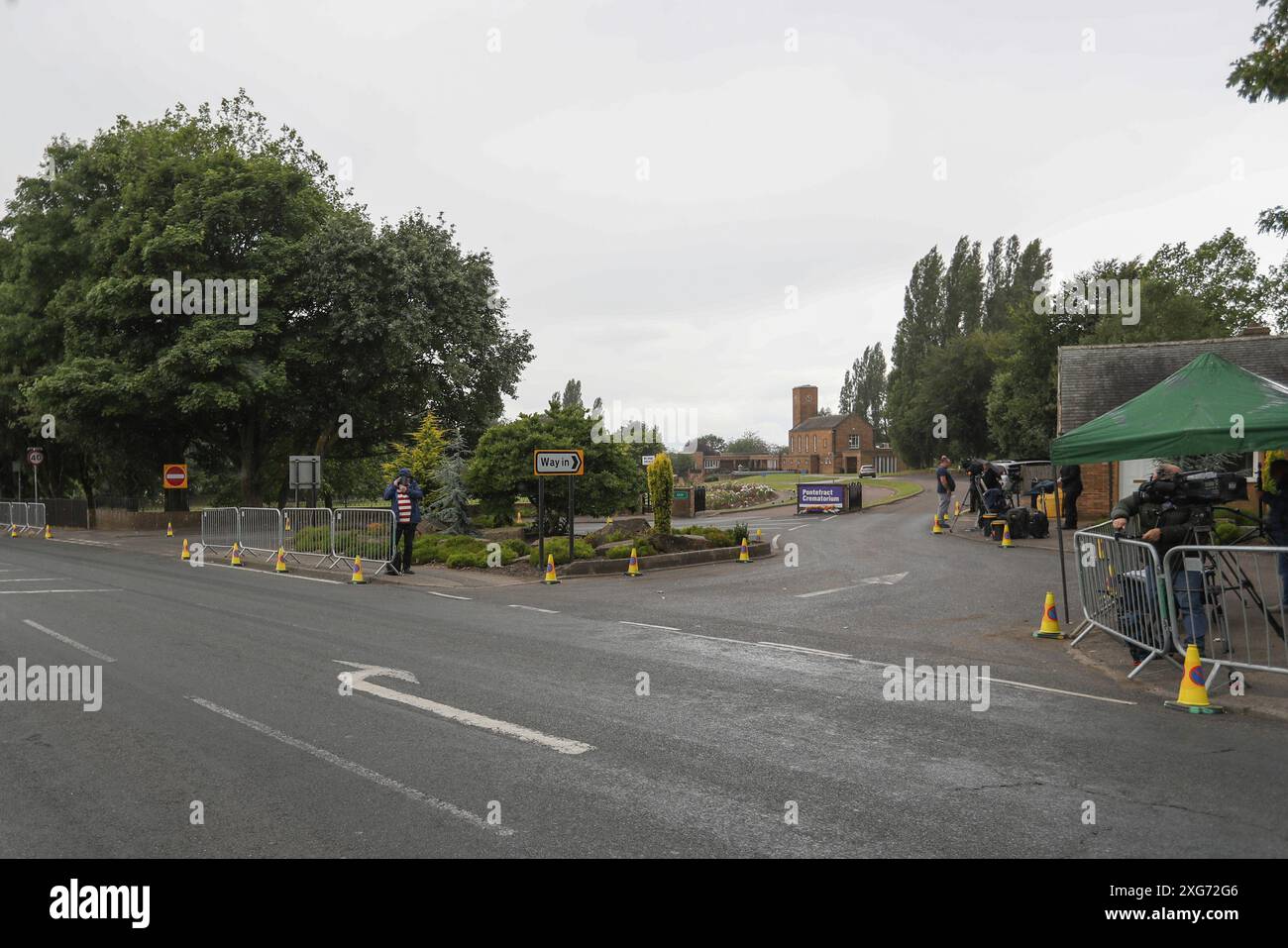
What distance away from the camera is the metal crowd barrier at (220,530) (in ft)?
73.6

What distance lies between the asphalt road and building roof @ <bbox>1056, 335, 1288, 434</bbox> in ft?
70.1

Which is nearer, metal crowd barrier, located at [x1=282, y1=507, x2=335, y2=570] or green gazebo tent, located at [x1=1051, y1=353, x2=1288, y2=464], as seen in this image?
green gazebo tent, located at [x1=1051, y1=353, x2=1288, y2=464]

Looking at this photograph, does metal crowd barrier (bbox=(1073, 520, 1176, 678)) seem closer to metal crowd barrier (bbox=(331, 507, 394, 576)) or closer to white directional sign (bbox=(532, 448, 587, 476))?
white directional sign (bbox=(532, 448, 587, 476))

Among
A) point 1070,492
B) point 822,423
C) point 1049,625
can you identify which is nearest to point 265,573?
point 1049,625

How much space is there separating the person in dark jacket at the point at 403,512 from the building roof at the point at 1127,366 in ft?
74.3

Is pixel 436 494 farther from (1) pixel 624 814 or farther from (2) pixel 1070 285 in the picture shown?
(2) pixel 1070 285

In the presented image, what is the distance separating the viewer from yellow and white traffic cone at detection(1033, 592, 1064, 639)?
10.4 metres

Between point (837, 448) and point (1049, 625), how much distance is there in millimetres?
109124

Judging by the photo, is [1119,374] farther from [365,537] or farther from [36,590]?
[36,590]

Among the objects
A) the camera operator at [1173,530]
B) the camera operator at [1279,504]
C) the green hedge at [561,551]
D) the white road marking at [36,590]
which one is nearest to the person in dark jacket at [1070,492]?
the green hedge at [561,551]

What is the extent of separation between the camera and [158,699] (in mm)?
7414

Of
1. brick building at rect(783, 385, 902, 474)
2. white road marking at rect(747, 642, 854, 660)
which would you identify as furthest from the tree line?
brick building at rect(783, 385, 902, 474)
